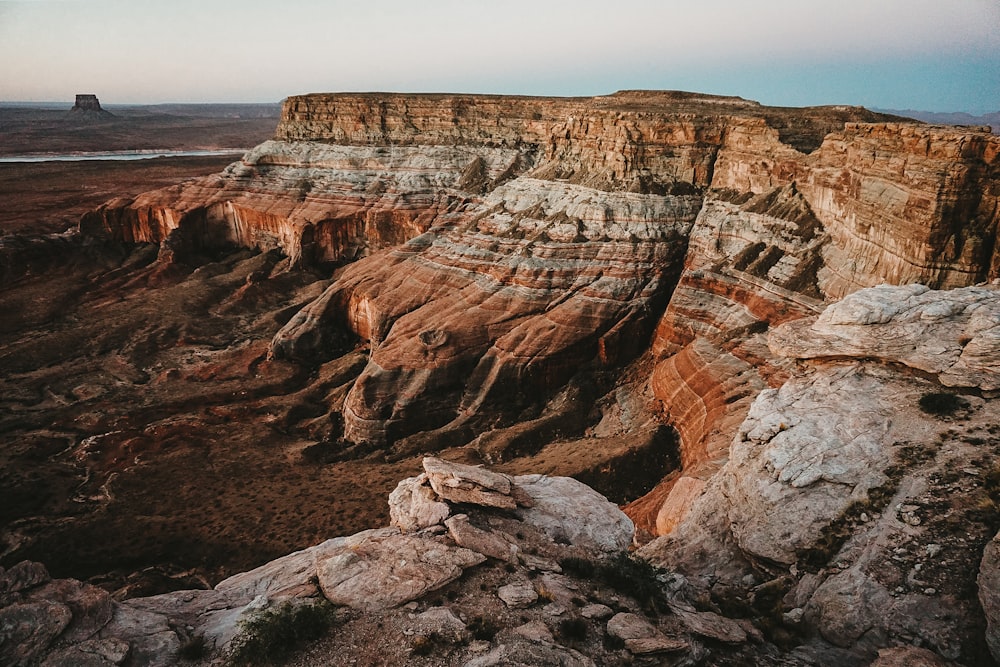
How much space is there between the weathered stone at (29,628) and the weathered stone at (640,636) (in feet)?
30.3

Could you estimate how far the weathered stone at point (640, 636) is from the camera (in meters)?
8.66

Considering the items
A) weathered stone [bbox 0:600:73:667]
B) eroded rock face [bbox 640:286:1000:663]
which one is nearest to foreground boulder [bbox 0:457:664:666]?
weathered stone [bbox 0:600:73:667]

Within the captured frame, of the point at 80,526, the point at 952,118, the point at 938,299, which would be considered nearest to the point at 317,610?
the point at 938,299

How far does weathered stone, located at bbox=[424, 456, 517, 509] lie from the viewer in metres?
12.9

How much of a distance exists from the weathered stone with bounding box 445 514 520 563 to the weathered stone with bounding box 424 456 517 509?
0.94 m

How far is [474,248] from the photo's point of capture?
3259 cm

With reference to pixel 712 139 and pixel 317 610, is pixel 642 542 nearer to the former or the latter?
pixel 317 610

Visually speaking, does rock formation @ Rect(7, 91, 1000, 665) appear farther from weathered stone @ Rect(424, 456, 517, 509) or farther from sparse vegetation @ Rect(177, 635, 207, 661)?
sparse vegetation @ Rect(177, 635, 207, 661)

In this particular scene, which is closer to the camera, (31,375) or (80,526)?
(80,526)

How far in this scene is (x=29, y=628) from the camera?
29.5ft

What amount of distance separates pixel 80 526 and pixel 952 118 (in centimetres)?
25974

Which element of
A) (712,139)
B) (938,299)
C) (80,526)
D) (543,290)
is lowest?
(80,526)

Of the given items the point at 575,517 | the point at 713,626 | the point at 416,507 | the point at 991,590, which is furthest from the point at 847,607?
the point at 416,507

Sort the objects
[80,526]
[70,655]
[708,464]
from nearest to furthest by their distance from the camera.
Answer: [70,655]
[708,464]
[80,526]
